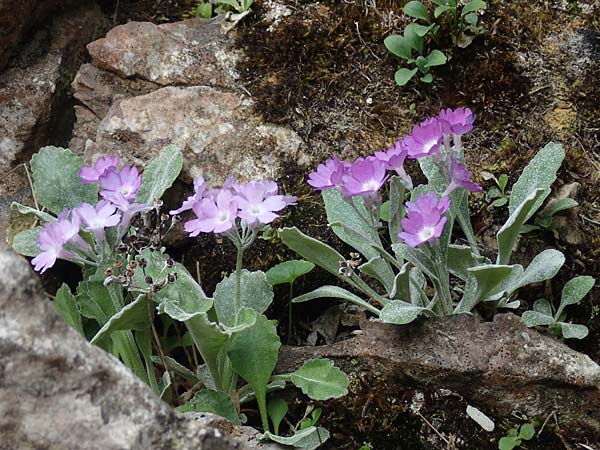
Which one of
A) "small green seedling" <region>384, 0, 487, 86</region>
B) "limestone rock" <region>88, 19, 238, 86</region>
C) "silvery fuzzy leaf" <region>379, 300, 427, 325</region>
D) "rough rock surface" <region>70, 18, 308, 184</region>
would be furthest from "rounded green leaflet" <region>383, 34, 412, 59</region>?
"silvery fuzzy leaf" <region>379, 300, 427, 325</region>

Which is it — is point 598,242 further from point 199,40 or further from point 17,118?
point 17,118

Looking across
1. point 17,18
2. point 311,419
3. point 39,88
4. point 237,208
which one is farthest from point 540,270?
point 17,18

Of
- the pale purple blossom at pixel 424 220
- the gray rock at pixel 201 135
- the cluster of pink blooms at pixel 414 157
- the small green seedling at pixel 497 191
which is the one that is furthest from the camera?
the gray rock at pixel 201 135

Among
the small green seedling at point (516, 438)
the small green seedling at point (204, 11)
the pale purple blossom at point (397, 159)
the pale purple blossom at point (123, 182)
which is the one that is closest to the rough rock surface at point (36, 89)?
the small green seedling at point (204, 11)

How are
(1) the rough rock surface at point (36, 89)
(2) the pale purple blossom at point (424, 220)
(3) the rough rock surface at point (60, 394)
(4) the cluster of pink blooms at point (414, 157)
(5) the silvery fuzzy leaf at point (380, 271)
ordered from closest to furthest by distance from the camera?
(3) the rough rock surface at point (60, 394)
(2) the pale purple blossom at point (424, 220)
(4) the cluster of pink blooms at point (414, 157)
(5) the silvery fuzzy leaf at point (380, 271)
(1) the rough rock surface at point (36, 89)

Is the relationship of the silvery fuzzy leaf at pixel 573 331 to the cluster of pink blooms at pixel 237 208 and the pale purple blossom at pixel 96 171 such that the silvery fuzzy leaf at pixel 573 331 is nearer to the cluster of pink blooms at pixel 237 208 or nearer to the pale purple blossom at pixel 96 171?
the cluster of pink blooms at pixel 237 208

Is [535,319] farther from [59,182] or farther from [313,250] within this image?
[59,182]

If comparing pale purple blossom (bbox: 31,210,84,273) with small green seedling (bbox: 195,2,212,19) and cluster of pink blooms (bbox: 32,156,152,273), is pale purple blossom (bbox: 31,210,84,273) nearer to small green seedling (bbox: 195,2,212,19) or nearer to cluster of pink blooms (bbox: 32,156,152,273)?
cluster of pink blooms (bbox: 32,156,152,273)

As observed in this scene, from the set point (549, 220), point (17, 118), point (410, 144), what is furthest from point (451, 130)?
point (17, 118)
